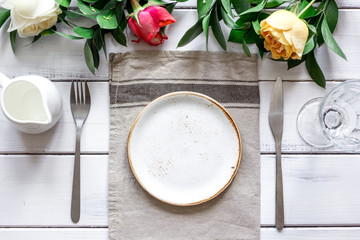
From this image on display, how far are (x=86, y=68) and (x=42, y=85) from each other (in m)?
0.11

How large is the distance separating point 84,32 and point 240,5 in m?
0.31

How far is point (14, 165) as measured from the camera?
0.74 meters

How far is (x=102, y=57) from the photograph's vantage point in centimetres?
74

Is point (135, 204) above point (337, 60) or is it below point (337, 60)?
below

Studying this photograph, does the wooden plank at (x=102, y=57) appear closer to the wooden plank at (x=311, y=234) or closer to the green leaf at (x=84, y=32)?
the green leaf at (x=84, y=32)

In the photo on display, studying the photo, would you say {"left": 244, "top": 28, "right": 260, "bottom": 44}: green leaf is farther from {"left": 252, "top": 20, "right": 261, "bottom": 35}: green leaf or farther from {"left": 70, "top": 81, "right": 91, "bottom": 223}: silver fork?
{"left": 70, "top": 81, "right": 91, "bottom": 223}: silver fork

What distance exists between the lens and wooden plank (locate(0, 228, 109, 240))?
73 centimetres

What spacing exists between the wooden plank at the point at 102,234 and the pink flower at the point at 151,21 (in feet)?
1.32

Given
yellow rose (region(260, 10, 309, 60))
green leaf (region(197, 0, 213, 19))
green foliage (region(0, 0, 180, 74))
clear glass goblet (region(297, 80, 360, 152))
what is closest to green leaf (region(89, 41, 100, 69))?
green foliage (region(0, 0, 180, 74))

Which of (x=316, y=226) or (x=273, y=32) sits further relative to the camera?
(x=316, y=226)

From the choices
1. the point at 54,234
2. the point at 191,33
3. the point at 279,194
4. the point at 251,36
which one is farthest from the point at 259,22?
the point at 54,234

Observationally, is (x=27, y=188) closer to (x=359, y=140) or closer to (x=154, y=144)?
(x=154, y=144)

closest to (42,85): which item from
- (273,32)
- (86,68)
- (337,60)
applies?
(86,68)

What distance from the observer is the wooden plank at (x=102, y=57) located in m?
0.74
